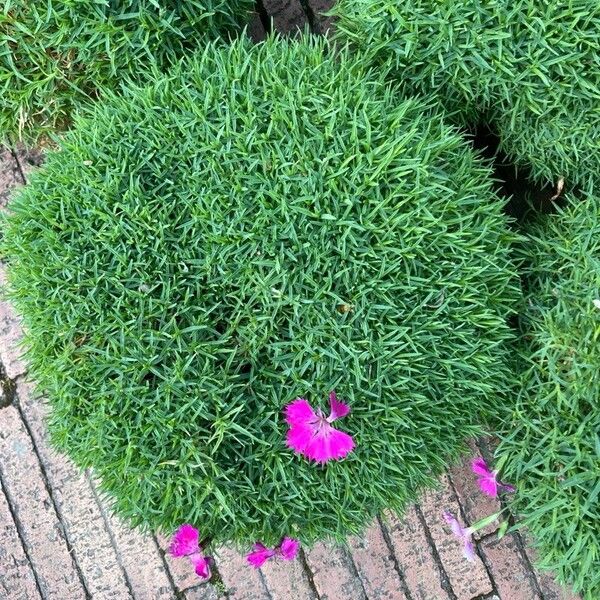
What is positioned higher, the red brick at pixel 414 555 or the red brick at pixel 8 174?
the red brick at pixel 8 174

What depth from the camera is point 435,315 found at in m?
1.45

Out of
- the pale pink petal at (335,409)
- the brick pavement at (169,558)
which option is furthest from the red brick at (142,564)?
the pale pink petal at (335,409)

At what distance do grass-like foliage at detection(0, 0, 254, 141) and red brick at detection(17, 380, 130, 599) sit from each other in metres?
0.89

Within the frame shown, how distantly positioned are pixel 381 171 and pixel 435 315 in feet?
1.03

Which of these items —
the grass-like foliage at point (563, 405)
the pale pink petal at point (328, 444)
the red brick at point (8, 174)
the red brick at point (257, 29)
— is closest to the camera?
the pale pink petal at point (328, 444)

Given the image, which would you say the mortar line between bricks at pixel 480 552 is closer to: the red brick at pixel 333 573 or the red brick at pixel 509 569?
the red brick at pixel 509 569

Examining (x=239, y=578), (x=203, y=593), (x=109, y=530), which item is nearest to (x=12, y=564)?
(x=109, y=530)

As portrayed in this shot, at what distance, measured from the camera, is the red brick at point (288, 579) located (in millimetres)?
2115

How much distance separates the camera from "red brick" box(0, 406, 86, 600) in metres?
2.16

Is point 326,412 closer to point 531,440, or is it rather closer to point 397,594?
point 531,440

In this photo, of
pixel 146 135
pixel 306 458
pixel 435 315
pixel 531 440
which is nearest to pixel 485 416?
pixel 531 440

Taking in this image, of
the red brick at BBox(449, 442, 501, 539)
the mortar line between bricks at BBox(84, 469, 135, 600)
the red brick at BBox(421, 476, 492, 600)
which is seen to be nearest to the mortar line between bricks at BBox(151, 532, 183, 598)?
the mortar line between bricks at BBox(84, 469, 135, 600)

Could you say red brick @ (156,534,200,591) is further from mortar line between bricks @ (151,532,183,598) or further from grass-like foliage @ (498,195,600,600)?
grass-like foliage @ (498,195,600,600)

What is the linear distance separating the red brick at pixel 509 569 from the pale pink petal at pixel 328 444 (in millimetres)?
924
